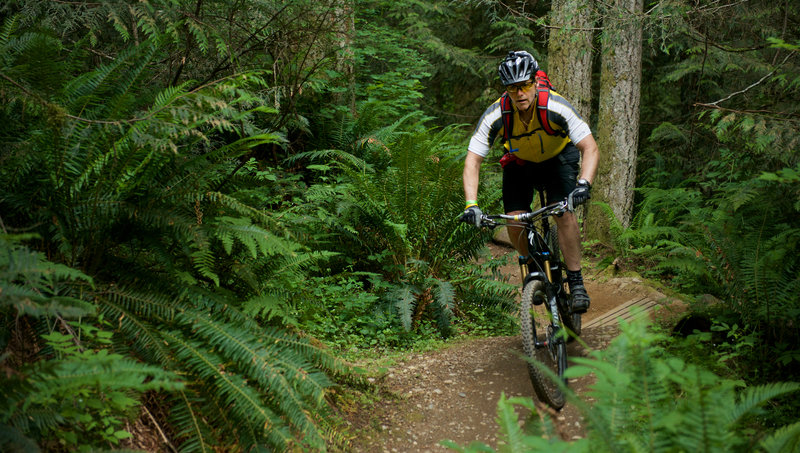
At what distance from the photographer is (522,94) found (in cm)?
394

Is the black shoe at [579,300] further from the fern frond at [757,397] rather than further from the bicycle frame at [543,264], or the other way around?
the fern frond at [757,397]

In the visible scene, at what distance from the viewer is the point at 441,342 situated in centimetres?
538

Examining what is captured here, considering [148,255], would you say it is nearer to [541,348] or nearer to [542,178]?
[541,348]

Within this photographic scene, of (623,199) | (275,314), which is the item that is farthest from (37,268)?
(623,199)

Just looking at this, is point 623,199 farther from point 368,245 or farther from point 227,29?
point 227,29

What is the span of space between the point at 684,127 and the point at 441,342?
8.19 metres

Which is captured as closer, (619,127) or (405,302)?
(405,302)

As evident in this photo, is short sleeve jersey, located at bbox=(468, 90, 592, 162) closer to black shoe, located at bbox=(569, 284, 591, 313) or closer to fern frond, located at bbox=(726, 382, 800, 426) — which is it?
black shoe, located at bbox=(569, 284, 591, 313)

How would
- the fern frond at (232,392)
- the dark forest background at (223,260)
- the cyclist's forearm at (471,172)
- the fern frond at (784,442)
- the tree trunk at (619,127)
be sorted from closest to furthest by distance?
the fern frond at (784,442) → the dark forest background at (223,260) → the fern frond at (232,392) → the cyclist's forearm at (471,172) → the tree trunk at (619,127)

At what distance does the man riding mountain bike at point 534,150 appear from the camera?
3928 millimetres

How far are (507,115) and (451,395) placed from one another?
2295 millimetres

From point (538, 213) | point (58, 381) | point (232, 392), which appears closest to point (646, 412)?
point (232, 392)

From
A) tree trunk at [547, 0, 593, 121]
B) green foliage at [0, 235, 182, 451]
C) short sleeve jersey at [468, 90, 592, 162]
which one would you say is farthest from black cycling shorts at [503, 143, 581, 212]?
tree trunk at [547, 0, 593, 121]

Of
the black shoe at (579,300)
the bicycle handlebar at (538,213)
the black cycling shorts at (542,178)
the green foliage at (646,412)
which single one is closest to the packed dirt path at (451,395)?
the black shoe at (579,300)
